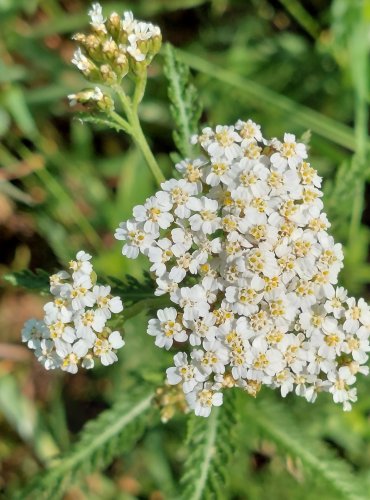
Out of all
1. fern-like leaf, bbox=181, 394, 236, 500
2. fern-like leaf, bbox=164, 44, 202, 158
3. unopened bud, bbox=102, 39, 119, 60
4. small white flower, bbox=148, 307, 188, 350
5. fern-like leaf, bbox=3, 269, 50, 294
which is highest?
fern-like leaf, bbox=164, 44, 202, 158

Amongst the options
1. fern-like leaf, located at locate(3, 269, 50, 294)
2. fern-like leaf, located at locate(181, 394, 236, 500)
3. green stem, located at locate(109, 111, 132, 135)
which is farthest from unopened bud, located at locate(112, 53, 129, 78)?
fern-like leaf, located at locate(181, 394, 236, 500)

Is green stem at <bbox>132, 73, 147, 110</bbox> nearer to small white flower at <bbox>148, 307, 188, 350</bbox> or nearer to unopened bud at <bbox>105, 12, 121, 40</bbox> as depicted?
unopened bud at <bbox>105, 12, 121, 40</bbox>

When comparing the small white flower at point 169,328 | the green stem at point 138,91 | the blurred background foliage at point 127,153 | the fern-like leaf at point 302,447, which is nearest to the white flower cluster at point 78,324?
the small white flower at point 169,328

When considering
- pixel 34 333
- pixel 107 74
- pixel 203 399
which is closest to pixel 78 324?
pixel 34 333

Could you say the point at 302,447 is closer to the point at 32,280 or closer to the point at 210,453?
the point at 210,453

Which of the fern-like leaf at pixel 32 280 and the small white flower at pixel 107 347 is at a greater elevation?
the fern-like leaf at pixel 32 280

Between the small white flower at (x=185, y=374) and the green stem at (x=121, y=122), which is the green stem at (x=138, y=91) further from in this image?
the small white flower at (x=185, y=374)

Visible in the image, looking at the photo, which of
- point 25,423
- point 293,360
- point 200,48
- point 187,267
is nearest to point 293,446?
point 293,360
